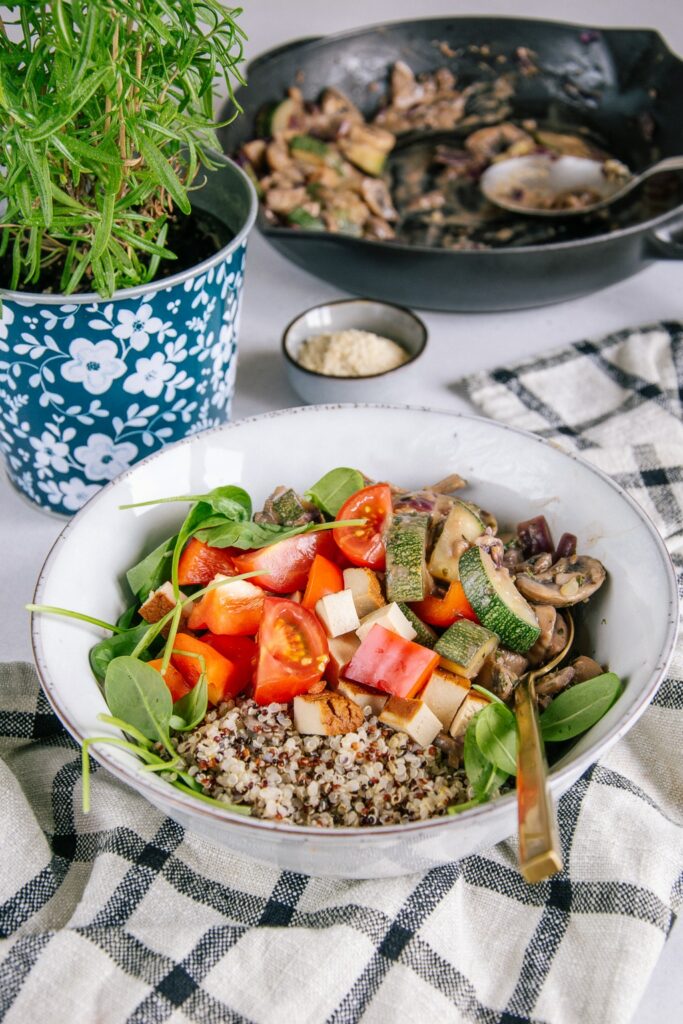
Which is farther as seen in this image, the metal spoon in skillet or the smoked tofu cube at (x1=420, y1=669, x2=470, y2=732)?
the metal spoon in skillet

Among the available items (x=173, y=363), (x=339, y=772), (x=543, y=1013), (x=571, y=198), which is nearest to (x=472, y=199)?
(x=571, y=198)

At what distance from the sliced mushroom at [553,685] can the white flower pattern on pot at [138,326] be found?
69 centimetres

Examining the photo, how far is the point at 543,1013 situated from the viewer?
3.10ft

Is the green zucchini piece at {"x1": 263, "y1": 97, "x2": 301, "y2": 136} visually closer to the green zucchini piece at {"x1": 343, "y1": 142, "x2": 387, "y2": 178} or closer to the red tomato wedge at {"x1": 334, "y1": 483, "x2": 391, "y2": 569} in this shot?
the green zucchini piece at {"x1": 343, "y1": 142, "x2": 387, "y2": 178}

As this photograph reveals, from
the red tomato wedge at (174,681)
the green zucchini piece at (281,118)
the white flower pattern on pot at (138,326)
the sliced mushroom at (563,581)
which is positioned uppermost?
the white flower pattern on pot at (138,326)

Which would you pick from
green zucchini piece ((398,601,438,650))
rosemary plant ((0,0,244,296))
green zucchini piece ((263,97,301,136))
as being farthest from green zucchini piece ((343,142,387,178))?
green zucchini piece ((398,601,438,650))

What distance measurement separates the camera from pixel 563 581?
1159mm

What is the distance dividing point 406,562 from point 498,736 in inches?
9.4

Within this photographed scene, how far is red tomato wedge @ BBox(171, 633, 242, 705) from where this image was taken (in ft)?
3.52

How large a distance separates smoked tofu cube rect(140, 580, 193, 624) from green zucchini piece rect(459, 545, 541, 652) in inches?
12.8

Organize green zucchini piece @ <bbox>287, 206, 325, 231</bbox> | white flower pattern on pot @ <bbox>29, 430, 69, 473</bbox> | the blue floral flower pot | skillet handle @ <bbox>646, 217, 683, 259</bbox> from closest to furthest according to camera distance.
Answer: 1. the blue floral flower pot
2. white flower pattern on pot @ <bbox>29, 430, 69, 473</bbox>
3. skillet handle @ <bbox>646, 217, 683, 259</bbox>
4. green zucchini piece @ <bbox>287, 206, 325, 231</bbox>

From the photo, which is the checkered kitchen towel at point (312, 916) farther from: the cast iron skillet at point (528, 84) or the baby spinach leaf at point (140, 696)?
the cast iron skillet at point (528, 84)

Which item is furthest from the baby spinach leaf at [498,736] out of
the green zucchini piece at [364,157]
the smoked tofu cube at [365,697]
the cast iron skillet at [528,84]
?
the green zucchini piece at [364,157]

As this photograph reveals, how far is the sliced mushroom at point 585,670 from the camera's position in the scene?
1.10m
